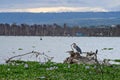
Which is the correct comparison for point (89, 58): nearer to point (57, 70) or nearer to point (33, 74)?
point (57, 70)

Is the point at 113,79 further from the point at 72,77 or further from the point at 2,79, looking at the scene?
the point at 2,79

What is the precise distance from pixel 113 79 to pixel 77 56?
10306 mm

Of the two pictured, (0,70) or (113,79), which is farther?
(0,70)

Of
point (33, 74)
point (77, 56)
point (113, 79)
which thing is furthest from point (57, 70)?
point (77, 56)

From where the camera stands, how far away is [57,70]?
20.4 m

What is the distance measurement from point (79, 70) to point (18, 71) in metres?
2.89

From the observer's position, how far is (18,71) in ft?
64.0

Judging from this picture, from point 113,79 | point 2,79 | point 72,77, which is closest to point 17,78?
point 2,79

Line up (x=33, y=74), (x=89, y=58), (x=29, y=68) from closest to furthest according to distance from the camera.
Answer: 1. (x=33, y=74)
2. (x=29, y=68)
3. (x=89, y=58)

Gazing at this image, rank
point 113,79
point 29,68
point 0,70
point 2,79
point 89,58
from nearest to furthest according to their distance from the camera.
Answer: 1. point 2,79
2. point 113,79
3. point 0,70
4. point 29,68
5. point 89,58

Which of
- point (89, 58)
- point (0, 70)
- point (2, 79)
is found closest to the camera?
point (2, 79)

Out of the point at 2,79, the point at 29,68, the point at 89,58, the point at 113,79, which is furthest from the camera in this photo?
the point at 89,58

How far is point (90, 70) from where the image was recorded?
20422mm

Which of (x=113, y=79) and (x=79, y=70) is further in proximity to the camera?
(x=79, y=70)
